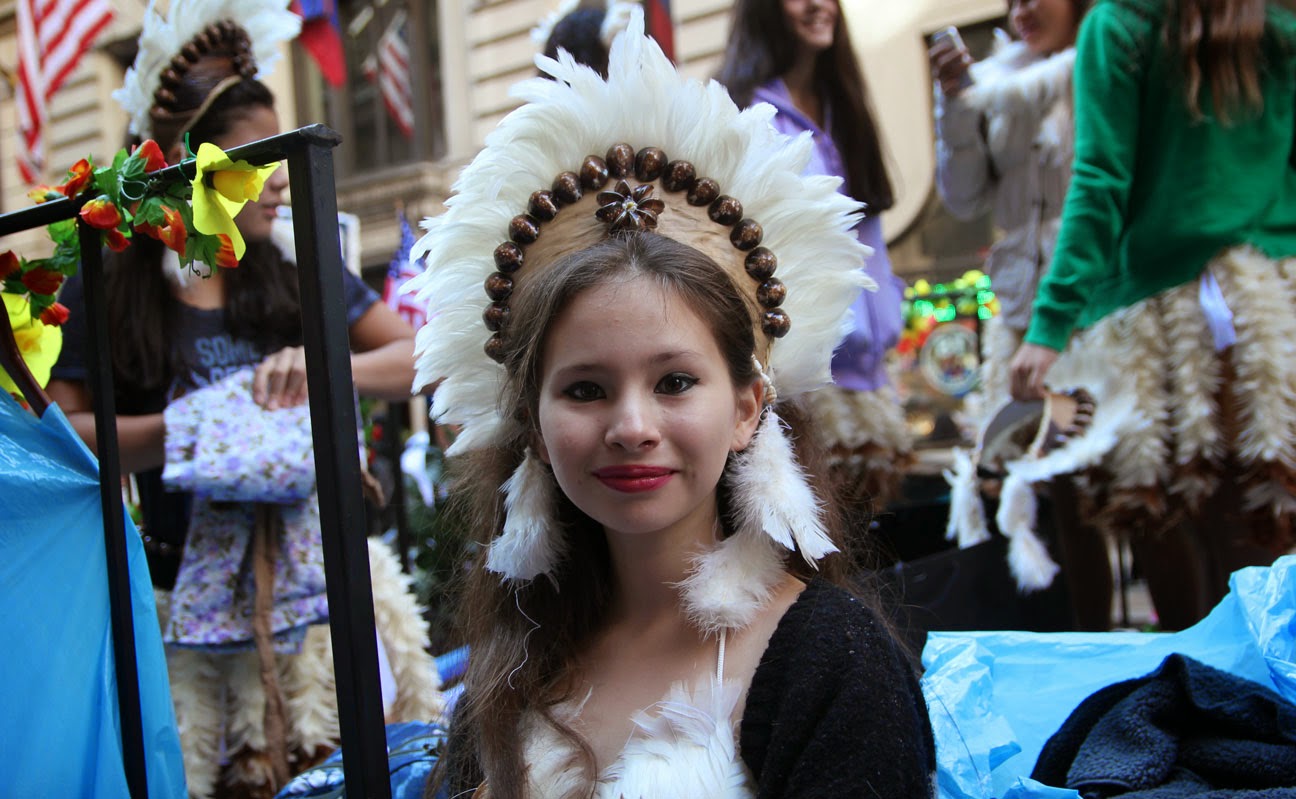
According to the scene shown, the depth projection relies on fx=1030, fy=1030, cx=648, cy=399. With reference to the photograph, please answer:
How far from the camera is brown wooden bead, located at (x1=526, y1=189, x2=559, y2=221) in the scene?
1446mm

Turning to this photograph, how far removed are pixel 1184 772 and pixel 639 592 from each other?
0.79m

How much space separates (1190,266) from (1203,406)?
0.32 m

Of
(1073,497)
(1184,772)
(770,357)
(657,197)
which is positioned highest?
(657,197)

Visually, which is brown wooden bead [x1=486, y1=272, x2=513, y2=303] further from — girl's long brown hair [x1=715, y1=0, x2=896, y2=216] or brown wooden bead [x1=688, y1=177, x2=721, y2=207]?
girl's long brown hair [x1=715, y1=0, x2=896, y2=216]

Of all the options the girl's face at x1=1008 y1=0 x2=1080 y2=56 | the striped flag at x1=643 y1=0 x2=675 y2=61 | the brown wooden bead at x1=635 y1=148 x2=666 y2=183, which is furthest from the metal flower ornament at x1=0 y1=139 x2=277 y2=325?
the striped flag at x1=643 y1=0 x2=675 y2=61

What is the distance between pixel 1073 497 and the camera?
2748 millimetres

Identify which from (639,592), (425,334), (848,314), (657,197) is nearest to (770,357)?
(848,314)

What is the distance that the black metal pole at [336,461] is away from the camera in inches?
46.6

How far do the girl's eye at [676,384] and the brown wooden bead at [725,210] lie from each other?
0.27 metres

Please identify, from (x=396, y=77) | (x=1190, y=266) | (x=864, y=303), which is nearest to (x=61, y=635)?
(x=864, y=303)

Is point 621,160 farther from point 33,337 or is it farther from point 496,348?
point 33,337

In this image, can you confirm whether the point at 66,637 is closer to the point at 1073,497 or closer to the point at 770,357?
the point at 770,357

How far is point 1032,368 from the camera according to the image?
233 centimetres

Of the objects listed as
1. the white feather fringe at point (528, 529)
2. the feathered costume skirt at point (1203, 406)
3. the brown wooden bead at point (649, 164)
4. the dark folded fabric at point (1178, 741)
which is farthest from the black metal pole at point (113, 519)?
the feathered costume skirt at point (1203, 406)
